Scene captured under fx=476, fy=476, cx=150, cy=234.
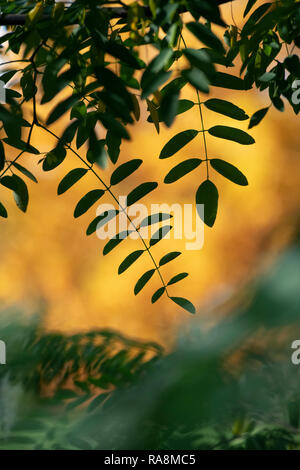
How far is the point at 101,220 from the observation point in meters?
0.58

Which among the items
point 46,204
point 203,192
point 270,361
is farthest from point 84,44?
point 46,204

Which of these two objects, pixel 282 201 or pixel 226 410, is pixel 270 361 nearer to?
pixel 226 410

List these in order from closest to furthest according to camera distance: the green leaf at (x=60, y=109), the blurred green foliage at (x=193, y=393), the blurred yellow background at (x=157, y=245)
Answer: the blurred green foliage at (x=193, y=393) → the green leaf at (x=60, y=109) → the blurred yellow background at (x=157, y=245)

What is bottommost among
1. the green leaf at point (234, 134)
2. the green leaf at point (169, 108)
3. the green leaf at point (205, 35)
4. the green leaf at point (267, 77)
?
the green leaf at point (169, 108)

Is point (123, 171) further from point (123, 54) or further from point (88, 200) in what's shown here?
point (123, 54)

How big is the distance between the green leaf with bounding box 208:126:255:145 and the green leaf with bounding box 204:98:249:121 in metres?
0.01

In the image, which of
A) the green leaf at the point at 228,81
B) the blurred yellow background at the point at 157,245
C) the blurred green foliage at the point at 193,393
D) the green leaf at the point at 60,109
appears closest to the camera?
the blurred green foliage at the point at 193,393

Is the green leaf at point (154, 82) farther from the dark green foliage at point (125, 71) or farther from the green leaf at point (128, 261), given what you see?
the green leaf at point (128, 261)

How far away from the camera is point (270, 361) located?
1.03ft

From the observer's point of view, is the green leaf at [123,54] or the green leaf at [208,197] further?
the green leaf at [208,197]

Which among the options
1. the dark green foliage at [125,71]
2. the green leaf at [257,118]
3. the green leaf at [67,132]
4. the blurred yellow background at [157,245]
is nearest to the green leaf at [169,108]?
the dark green foliage at [125,71]

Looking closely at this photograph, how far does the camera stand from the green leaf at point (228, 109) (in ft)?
1.70

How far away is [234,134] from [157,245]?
2.35m

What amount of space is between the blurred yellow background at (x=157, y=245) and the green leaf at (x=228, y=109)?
7.01 ft
